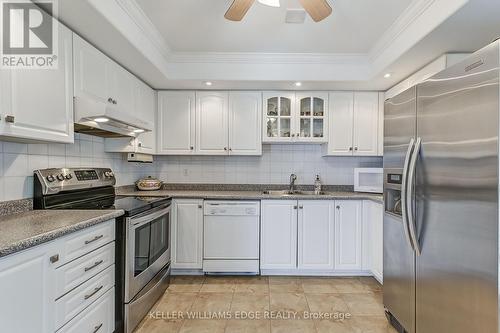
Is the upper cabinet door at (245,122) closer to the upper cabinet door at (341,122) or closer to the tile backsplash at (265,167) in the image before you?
the tile backsplash at (265,167)

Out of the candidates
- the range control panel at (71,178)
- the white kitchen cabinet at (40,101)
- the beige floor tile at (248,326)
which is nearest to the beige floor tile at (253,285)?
the beige floor tile at (248,326)

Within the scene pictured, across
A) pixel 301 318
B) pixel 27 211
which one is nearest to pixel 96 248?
pixel 27 211

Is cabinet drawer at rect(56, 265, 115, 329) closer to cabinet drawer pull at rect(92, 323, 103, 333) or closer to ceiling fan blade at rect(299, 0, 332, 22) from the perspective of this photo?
cabinet drawer pull at rect(92, 323, 103, 333)

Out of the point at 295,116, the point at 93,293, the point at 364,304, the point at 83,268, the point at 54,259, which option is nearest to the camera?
the point at 54,259

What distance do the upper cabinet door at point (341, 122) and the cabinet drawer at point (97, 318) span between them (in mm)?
2708

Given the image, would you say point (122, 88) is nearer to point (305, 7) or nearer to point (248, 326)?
point (305, 7)

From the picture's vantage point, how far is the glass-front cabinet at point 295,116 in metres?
3.43

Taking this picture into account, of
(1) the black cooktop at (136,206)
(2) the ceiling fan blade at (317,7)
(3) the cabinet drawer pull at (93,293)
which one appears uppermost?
(2) the ceiling fan blade at (317,7)

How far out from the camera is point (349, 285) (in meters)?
2.96

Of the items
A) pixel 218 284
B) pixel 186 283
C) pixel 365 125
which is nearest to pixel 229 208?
pixel 218 284

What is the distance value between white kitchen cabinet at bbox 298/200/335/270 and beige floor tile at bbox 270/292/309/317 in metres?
0.47

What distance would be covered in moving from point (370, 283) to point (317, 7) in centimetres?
270

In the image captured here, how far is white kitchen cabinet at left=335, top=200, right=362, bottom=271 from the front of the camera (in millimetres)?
3115

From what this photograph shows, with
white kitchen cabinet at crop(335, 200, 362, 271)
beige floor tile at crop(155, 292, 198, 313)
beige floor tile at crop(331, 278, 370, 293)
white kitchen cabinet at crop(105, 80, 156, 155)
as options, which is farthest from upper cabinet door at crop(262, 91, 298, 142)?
beige floor tile at crop(155, 292, 198, 313)
